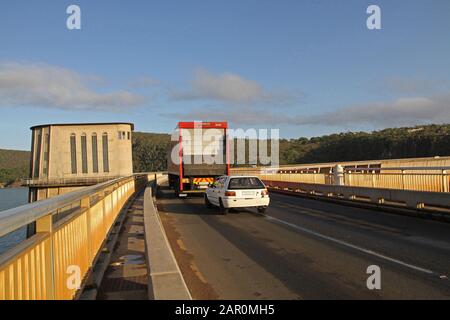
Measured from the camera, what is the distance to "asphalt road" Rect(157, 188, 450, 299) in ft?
19.8

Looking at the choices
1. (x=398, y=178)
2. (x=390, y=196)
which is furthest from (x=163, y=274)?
(x=398, y=178)

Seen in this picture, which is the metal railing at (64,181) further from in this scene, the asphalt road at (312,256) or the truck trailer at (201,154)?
the asphalt road at (312,256)

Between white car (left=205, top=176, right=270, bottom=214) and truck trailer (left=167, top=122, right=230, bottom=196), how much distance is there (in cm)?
672

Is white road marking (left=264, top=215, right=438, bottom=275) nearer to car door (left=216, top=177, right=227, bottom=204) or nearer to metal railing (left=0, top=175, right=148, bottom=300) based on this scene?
car door (left=216, top=177, right=227, bottom=204)

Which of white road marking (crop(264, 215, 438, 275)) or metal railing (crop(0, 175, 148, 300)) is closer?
metal railing (crop(0, 175, 148, 300))

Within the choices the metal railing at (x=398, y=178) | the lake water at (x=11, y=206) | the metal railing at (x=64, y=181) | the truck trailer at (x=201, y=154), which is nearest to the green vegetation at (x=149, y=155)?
the lake water at (x=11, y=206)

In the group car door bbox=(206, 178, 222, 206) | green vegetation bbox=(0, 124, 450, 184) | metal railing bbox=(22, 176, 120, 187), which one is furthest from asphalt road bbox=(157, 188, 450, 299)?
green vegetation bbox=(0, 124, 450, 184)

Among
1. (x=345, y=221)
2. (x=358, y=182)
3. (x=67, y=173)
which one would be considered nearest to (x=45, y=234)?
(x=345, y=221)

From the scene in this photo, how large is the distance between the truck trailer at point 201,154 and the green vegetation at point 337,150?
11167 centimetres

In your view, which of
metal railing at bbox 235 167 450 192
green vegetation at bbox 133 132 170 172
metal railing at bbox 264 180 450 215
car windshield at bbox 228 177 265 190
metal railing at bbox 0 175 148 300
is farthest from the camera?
green vegetation at bbox 133 132 170 172

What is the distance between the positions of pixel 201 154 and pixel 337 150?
143055 millimetres

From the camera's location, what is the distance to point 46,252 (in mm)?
4035

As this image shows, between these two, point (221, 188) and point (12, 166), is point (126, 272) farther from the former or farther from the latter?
point (12, 166)

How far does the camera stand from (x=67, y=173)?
3194 inches
